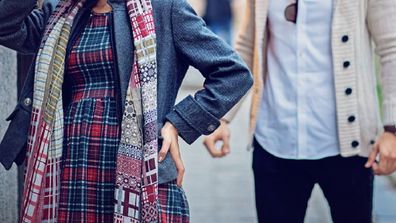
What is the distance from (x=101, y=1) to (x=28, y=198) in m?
0.66

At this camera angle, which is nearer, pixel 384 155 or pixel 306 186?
pixel 384 155

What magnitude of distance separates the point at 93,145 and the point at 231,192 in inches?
192

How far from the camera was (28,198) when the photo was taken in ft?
8.65

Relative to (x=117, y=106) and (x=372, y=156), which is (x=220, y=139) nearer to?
(x=372, y=156)

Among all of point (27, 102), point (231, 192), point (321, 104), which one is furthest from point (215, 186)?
point (27, 102)

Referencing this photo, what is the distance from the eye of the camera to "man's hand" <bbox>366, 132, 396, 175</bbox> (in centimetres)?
321

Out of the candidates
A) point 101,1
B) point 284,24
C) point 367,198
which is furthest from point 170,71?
point 367,198

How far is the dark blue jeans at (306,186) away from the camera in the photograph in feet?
11.0

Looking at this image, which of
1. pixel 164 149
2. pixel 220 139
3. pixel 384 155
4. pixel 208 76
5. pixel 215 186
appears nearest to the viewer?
pixel 164 149

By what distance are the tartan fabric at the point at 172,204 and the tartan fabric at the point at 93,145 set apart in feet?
0.51

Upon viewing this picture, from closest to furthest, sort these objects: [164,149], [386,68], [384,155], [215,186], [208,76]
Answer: [164,149], [208,76], [384,155], [386,68], [215,186]

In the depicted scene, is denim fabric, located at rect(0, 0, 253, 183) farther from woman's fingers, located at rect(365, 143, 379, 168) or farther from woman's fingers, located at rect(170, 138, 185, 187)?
woman's fingers, located at rect(365, 143, 379, 168)

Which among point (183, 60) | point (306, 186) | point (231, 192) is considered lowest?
point (231, 192)

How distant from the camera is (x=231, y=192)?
741 centimetres
